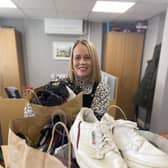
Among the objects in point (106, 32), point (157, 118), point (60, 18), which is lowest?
point (157, 118)

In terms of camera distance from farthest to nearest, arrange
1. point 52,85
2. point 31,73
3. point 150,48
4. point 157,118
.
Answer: point 31,73
point 150,48
point 157,118
point 52,85

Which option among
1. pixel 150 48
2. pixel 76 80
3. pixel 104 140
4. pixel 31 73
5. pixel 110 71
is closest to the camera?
pixel 104 140

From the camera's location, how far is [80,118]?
59 centimetres

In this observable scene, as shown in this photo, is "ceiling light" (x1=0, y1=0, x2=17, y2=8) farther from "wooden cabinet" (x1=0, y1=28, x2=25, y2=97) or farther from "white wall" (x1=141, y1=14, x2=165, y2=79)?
"white wall" (x1=141, y1=14, x2=165, y2=79)

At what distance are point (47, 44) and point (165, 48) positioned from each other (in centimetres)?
242

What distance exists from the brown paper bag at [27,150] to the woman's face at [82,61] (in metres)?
0.46

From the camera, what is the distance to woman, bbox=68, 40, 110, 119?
103 cm

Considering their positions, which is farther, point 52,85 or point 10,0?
point 10,0

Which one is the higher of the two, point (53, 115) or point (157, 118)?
point (53, 115)

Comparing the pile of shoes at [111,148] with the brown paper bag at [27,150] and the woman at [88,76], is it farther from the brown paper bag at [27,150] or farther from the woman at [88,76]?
the woman at [88,76]

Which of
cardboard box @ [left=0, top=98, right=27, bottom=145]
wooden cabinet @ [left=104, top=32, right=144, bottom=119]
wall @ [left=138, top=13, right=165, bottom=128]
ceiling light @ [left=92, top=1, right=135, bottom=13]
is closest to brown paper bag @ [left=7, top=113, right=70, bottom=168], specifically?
cardboard box @ [left=0, top=98, right=27, bottom=145]

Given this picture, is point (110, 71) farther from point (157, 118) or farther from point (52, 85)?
point (52, 85)

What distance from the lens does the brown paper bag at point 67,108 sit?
0.71m

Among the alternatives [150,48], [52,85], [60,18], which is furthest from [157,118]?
[60,18]
